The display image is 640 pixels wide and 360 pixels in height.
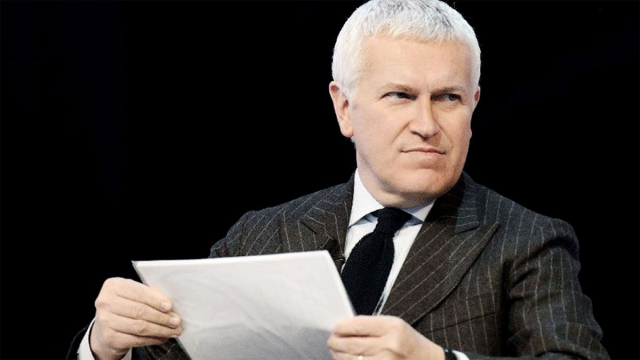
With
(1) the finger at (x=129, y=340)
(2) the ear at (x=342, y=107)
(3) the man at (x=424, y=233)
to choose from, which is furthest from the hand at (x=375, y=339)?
(2) the ear at (x=342, y=107)

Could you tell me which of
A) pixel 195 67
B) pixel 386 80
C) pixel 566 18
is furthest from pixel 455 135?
A: pixel 195 67

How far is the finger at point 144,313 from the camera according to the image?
72.5 inches

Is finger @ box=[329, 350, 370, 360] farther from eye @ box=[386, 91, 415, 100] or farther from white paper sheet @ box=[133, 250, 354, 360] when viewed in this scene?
eye @ box=[386, 91, 415, 100]

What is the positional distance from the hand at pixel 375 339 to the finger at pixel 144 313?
354 millimetres

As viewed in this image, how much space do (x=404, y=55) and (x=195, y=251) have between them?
1.46 metres

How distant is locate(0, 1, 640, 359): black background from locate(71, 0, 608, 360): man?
918mm

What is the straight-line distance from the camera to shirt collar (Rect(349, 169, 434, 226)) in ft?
6.86

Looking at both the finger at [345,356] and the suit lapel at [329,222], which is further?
the suit lapel at [329,222]

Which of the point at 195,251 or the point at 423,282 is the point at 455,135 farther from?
the point at 195,251

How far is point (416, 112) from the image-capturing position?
196 cm

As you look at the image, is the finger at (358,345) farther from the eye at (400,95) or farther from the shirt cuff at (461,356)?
the eye at (400,95)

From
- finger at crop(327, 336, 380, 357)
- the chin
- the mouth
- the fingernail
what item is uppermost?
the mouth

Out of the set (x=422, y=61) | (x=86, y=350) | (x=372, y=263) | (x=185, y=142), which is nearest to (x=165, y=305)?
(x=86, y=350)

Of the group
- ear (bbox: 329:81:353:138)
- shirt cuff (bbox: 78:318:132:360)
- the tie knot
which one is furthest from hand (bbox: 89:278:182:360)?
ear (bbox: 329:81:353:138)
